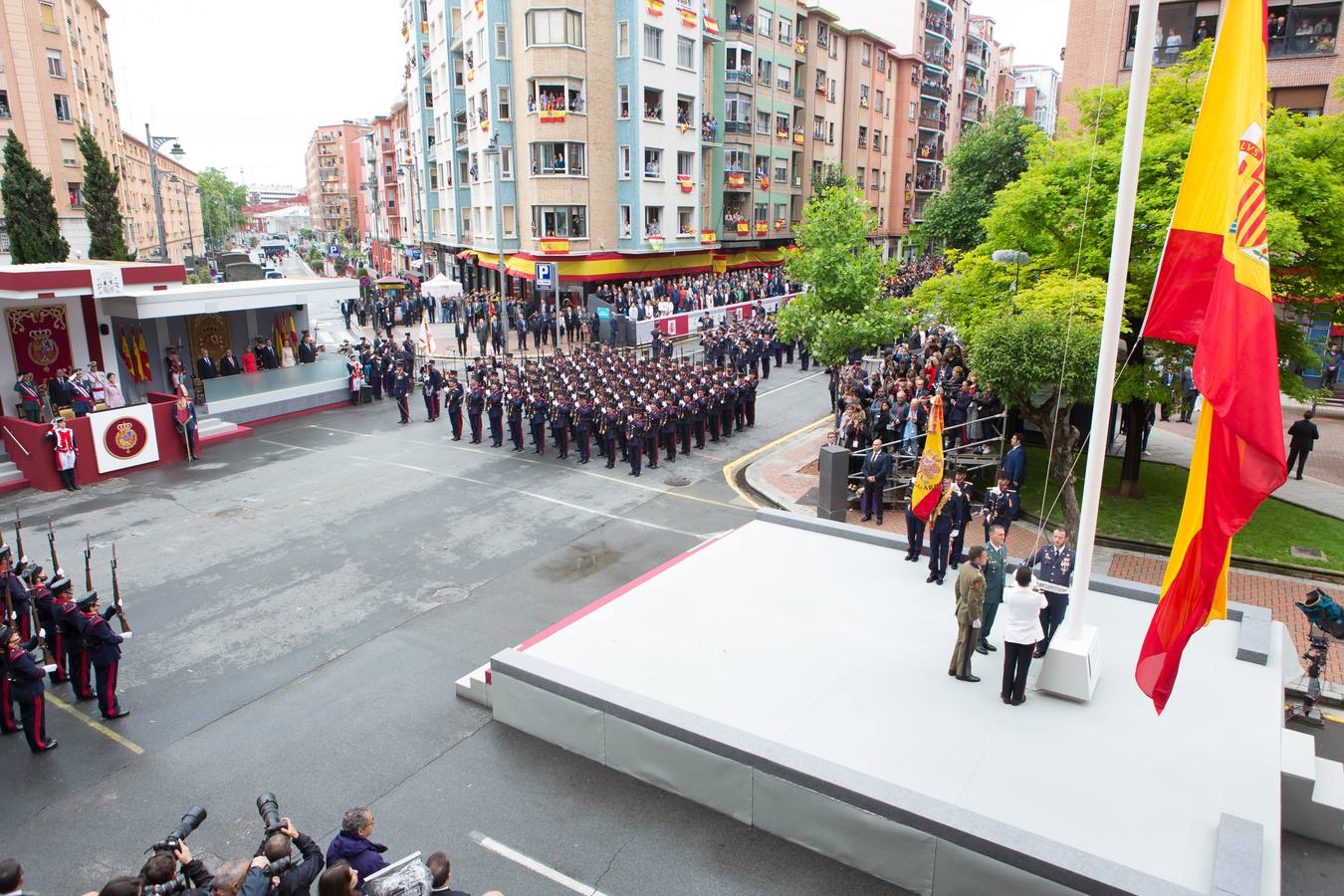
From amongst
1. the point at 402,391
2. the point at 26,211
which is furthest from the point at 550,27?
the point at 26,211

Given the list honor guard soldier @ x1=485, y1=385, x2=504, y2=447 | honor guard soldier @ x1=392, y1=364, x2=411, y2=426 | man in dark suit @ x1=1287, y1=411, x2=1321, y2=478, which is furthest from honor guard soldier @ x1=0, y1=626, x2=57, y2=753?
man in dark suit @ x1=1287, y1=411, x2=1321, y2=478

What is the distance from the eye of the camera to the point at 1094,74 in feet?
97.8

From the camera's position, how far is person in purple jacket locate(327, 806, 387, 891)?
5.77 metres

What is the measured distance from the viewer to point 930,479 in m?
11.7

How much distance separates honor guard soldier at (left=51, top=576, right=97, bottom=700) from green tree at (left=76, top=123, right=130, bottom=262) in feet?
137

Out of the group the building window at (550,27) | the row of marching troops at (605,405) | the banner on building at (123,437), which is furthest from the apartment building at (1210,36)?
the banner on building at (123,437)

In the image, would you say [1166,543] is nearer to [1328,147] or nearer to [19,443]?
[1328,147]

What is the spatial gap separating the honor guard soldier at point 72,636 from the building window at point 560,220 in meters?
32.2

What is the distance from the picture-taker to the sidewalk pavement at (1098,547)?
12398 millimetres

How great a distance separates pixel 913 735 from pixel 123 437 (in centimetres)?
1925

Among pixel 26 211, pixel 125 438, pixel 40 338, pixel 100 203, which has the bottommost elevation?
pixel 125 438

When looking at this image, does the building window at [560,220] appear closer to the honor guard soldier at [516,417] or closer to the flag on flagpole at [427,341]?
the flag on flagpole at [427,341]

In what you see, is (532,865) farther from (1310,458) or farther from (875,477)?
(1310,458)

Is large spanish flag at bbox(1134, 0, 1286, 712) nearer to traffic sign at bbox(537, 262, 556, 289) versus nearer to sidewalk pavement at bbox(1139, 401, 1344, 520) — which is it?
sidewalk pavement at bbox(1139, 401, 1344, 520)
